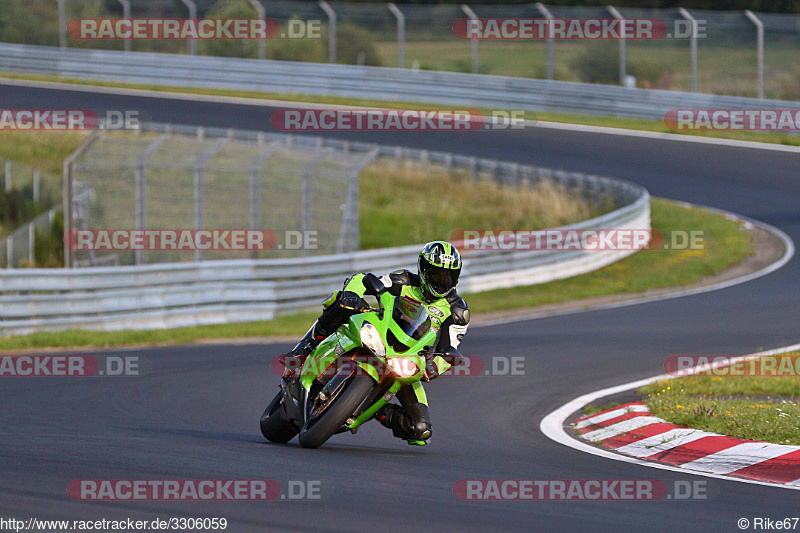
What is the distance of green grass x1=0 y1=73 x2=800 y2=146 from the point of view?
110ft

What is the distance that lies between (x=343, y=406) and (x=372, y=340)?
1.58 ft

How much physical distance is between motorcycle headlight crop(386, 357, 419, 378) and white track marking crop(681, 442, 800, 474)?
6.79 feet

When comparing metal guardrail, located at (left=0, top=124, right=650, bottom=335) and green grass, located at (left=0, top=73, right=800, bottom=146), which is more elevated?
green grass, located at (left=0, top=73, right=800, bottom=146)

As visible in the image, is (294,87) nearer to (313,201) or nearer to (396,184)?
(396,184)

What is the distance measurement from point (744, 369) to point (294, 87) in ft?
87.4

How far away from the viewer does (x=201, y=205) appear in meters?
18.5

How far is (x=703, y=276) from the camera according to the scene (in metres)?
21.9

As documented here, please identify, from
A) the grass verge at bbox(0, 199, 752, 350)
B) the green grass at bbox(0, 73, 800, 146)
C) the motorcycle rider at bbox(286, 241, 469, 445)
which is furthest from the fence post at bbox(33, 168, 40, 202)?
the motorcycle rider at bbox(286, 241, 469, 445)
